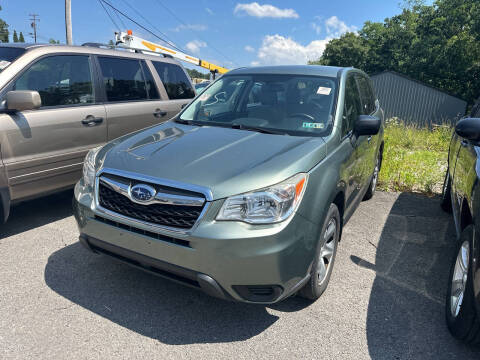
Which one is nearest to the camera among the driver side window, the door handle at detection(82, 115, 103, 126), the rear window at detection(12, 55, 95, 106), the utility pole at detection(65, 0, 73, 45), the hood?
the hood

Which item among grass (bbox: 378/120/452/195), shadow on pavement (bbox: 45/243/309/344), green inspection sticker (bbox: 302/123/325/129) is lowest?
shadow on pavement (bbox: 45/243/309/344)

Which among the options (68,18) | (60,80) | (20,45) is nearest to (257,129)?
(60,80)

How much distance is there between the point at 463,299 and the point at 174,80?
4877mm

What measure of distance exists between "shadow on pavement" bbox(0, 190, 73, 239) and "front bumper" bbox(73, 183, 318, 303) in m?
2.19

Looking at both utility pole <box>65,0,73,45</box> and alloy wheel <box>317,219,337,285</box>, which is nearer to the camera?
alloy wheel <box>317,219,337,285</box>

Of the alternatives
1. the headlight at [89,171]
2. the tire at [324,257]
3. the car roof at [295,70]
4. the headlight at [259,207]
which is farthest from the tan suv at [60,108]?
the tire at [324,257]

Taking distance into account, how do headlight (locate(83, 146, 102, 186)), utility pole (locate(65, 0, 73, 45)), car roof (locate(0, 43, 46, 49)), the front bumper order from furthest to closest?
utility pole (locate(65, 0, 73, 45))
car roof (locate(0, 43, 46, 49))
headlight (locate(83, 146, 102, 186))
the front bumper

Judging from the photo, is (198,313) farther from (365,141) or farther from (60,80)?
(60,80)

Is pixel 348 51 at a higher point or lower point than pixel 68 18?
higher

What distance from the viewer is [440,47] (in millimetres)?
34719

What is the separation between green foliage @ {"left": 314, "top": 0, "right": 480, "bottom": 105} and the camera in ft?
108

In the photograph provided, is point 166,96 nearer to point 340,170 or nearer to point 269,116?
point 269,116

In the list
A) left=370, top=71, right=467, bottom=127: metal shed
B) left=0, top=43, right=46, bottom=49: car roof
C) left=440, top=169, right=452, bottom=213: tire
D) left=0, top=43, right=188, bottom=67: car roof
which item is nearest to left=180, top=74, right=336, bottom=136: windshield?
left=0, top=43, right=188, bottom=67: car roof

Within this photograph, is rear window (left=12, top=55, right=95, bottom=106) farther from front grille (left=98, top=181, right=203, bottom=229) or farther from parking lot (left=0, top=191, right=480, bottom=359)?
front grille (left=98, top=181, right=203, bottom=229)
